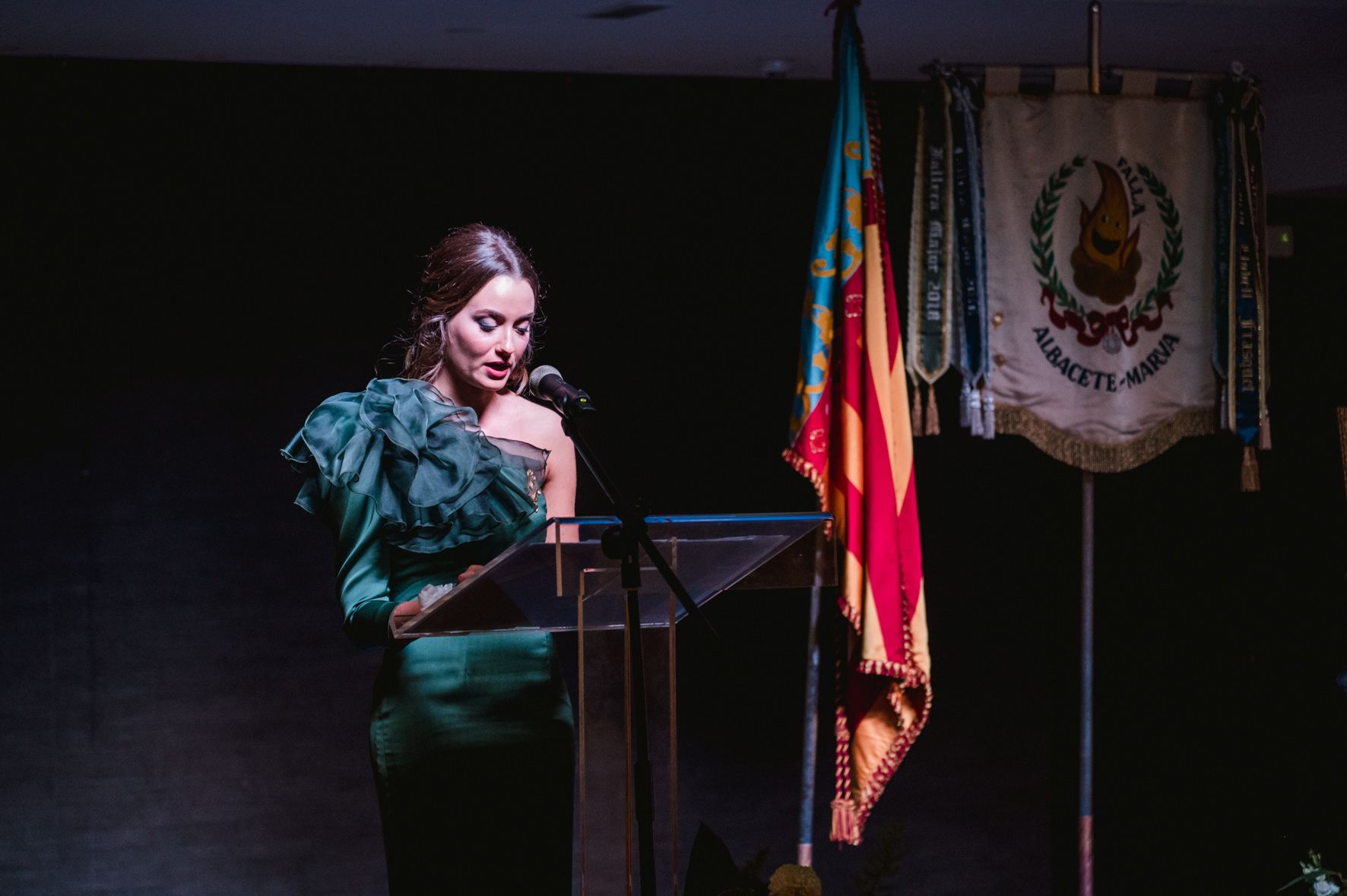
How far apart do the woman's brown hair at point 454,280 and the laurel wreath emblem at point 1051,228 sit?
4.44 feet

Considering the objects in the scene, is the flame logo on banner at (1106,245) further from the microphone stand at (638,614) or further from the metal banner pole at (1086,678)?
the microphone stand at (638,614)

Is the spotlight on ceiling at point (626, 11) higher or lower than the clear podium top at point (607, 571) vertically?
higher

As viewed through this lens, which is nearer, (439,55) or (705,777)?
(439,55)

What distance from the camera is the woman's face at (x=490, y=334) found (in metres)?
2.33

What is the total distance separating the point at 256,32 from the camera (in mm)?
2977

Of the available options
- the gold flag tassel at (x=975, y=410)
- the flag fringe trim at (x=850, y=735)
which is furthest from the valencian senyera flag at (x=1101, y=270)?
the flag fringe trim at (x=850, y=735)

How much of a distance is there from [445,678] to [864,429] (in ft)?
3.80

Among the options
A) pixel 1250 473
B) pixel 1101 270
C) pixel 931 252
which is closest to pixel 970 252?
pixel 931 252

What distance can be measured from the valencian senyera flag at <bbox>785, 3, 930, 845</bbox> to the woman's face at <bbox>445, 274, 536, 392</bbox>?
2.49 ft

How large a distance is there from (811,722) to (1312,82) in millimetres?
2315

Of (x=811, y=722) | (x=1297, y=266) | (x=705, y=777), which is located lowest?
(x=705, y=777)

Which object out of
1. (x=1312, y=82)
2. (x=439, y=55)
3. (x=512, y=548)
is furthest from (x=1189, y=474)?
(x=512, y=548)

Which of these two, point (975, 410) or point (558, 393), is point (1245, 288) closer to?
point (975, 410)

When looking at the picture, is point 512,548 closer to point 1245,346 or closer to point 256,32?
point 256,32
